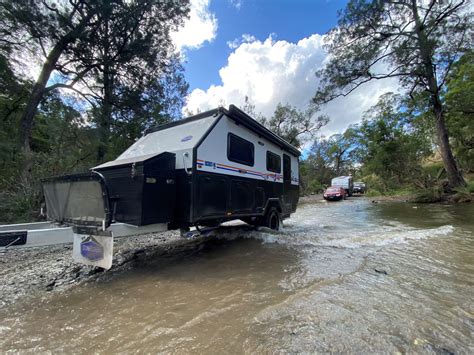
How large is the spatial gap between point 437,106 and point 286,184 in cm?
1453

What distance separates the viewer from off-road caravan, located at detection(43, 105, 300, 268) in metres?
3.07

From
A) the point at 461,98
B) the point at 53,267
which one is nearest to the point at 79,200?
the point at 53,267

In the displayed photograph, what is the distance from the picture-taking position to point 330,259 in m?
4.07

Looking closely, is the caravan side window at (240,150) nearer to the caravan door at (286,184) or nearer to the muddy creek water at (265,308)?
the muddy creek water at (265,308)

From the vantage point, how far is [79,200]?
126 inches

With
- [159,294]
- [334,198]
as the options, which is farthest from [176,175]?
[334,198]

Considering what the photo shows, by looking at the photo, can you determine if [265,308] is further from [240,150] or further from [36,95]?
[36,95]

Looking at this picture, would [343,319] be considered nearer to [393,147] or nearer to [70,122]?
[70,122]

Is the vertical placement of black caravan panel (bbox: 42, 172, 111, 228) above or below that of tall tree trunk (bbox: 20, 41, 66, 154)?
below

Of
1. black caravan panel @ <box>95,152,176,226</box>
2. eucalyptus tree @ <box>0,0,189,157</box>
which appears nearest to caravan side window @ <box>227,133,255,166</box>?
black caravan panel @ <box>95,152,176,226</box>

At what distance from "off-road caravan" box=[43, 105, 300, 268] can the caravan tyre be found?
0.63 meters

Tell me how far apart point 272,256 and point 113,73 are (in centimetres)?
1311

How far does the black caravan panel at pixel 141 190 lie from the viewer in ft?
10.2

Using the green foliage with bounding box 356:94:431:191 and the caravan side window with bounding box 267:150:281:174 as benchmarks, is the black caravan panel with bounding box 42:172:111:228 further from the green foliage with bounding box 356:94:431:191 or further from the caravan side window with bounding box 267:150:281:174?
the green foliage with bounding box 356:94:431:191
